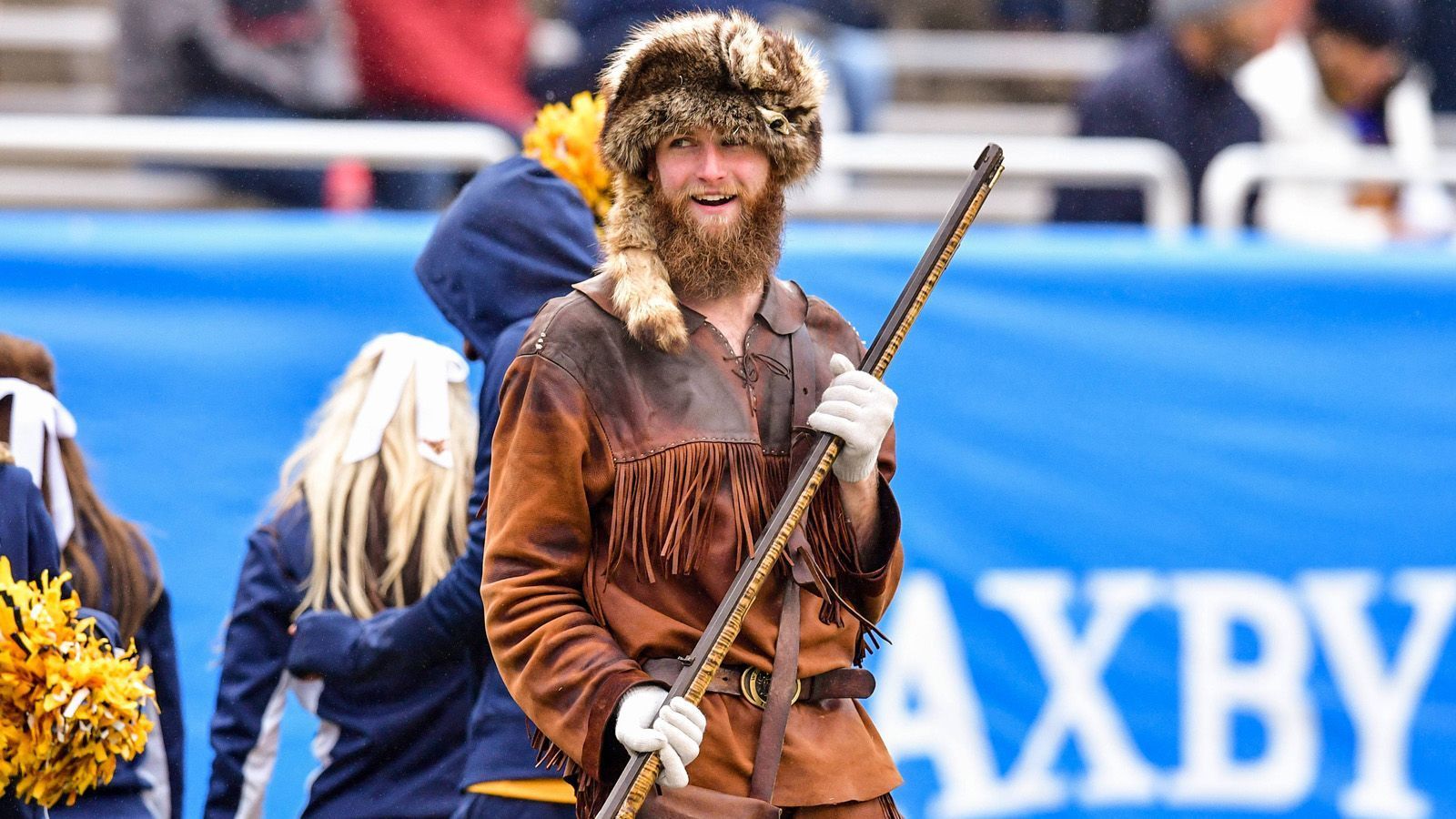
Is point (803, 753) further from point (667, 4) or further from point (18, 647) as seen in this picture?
point (667, 4)

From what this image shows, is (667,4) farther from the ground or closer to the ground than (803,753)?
farther from the ground

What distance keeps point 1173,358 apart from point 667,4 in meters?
1.91

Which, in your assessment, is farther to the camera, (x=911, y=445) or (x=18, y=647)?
(x=911, y=445)

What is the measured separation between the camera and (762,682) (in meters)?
3.10

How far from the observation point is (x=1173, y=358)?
5.53 metres

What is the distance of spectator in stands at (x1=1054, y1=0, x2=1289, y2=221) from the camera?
253 inches

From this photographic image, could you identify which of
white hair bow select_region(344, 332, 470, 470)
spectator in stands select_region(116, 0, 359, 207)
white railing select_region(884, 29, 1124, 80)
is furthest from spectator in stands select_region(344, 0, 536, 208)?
white railing select_region(884, 29, 1124, 80)

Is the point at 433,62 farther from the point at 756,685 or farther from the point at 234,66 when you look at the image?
the point at 756,685

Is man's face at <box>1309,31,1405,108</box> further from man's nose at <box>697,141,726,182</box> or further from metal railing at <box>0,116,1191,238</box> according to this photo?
man's nose at <box>697,141,726,182</box>

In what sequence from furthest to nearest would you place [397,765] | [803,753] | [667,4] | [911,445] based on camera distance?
1. [667,4]
2. [911,445]
3. [397,765]
4. [803,753]

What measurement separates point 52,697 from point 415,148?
219 cm

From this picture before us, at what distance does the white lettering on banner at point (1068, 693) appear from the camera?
17.6ft

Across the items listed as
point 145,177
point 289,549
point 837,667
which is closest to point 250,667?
point 289,549

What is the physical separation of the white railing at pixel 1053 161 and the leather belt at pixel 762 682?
7.99ft
